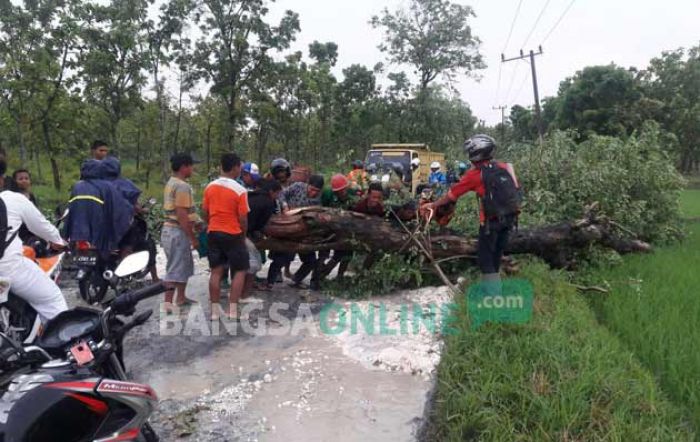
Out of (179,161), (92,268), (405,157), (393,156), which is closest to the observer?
(179,161)

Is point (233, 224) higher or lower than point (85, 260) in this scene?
higher

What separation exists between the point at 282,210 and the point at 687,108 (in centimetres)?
3225

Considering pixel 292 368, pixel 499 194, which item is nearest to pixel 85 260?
pixel 292 368

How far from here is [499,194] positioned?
4.34m

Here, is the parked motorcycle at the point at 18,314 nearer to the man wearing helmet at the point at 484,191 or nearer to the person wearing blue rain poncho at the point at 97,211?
the person wearing blue rain poncho at the point at 97,211

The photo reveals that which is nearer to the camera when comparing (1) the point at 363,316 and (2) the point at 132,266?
(2) the point at 132,266

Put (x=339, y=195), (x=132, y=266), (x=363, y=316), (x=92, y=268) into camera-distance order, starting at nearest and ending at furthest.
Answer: (x=132, y=266)
(x=363, y=316)
(x=92, y=268)
(x=339, y=195)

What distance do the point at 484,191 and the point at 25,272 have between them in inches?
132

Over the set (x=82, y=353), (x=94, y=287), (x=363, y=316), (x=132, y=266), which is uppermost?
(x=132, y=266)

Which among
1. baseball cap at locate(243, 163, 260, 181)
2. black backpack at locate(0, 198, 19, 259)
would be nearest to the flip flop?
baseball cap at locate(243, 163, 260, 181)

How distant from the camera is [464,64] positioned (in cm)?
2806

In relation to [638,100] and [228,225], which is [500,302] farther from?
[638,100]

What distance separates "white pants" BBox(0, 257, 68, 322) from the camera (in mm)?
2885

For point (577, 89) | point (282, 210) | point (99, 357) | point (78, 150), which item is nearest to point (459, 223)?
point (282, 210)
